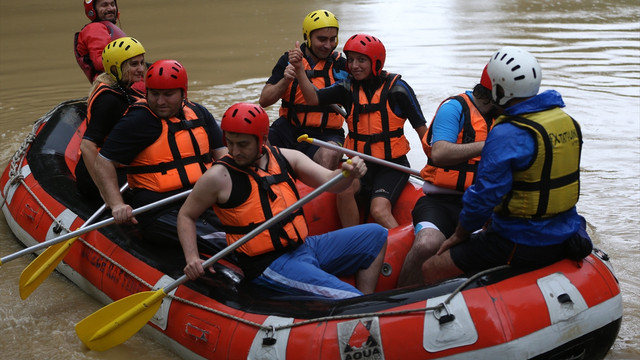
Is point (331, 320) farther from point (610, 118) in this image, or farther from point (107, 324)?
point (610, 118)

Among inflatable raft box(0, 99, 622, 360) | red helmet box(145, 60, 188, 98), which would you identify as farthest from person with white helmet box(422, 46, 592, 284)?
red helmet box(145, 60, 188, 98)

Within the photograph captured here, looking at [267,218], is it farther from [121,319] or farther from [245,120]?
[121,319]

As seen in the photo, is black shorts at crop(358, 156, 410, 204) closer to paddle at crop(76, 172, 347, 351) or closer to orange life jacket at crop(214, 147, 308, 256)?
orange life jacket at crop(214, 147, 308, 256)

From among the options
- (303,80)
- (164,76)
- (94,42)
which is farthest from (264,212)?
(94,42)

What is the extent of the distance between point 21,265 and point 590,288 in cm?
387

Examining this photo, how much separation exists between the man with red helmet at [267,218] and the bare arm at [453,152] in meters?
0.48

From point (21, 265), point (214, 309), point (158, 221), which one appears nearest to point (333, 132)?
point (158, 221)

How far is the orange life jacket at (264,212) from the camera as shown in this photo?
3.70 metres

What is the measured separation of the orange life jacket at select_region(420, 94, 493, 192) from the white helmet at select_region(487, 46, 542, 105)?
636mm

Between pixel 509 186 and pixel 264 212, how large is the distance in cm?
119

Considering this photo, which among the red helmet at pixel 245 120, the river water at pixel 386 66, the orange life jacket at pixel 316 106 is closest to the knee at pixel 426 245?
the red helmet at pixel 245 120

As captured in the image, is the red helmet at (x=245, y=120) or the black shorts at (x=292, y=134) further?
the black shorts at (x=292, y=134)

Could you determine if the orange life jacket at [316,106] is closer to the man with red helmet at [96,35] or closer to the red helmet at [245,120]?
the man with red helmet at [96,35]

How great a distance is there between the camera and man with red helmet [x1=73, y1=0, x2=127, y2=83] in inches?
223
